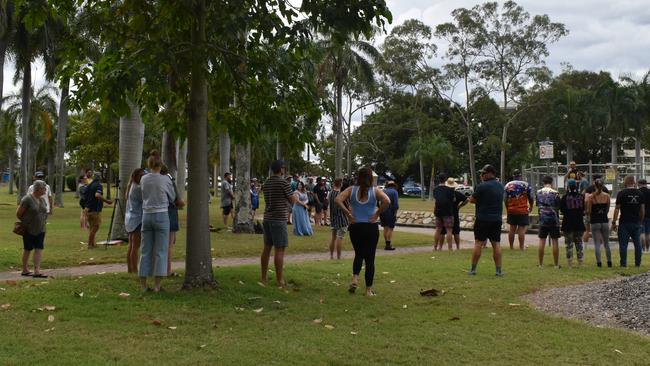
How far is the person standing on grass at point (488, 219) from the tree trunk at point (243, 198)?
9.65 meters

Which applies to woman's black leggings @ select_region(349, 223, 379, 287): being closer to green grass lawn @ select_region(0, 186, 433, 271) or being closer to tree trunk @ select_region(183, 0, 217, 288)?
tree trunk @ select_region(183, 0, 217, 288)

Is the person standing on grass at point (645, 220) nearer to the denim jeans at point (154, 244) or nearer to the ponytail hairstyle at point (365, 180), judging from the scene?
the ponytail hairstyle at point (365, 180)

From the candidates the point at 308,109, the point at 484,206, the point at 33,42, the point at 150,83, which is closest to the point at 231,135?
the point at 308,109

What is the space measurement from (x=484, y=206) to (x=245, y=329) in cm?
573

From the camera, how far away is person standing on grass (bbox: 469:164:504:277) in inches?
420

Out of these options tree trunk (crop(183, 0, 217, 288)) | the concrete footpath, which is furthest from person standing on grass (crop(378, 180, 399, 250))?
tree trunk (crop(183, 0, 217, 288))

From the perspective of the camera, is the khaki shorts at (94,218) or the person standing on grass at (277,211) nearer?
the person standing on grass at (277,211)

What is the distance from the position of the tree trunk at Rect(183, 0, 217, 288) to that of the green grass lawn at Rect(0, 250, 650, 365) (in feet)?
1.11

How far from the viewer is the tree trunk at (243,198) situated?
19562mm

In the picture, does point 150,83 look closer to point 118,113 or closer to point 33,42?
point 118,113

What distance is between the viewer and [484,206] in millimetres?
11000

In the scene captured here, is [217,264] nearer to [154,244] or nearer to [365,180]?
[154,244]

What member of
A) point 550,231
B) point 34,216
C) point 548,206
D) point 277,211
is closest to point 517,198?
point 548,206

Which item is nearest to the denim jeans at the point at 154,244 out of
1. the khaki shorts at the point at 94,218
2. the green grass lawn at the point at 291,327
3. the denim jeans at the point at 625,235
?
the green grass lawn at the point at 291,327
